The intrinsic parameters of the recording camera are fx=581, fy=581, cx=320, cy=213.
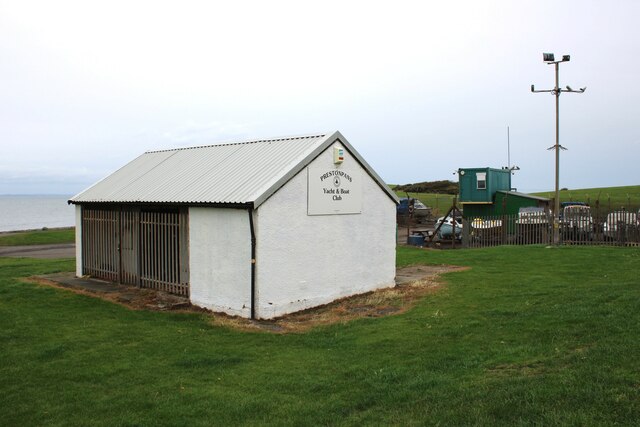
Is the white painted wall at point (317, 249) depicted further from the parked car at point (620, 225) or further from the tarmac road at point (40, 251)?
the tarmac road at point (40, 251)

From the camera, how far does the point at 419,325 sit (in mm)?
10914

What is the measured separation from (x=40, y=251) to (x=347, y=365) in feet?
94.5

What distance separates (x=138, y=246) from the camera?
607 inches

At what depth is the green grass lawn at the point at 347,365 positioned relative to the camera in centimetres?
613

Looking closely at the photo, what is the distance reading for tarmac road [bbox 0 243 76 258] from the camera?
1172 inches

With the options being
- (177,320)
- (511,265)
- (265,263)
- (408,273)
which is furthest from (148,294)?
(511,265)

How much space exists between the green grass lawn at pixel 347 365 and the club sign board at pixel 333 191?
3.02 meters

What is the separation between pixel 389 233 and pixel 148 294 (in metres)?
6.58

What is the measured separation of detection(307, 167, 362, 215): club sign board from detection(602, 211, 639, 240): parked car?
1569 centimetres

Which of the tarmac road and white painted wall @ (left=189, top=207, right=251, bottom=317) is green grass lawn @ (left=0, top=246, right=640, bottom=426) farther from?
the tarmac road

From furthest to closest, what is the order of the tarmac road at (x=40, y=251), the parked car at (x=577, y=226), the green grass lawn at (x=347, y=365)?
1. the tarmac road at (x=40, y=251)
2. the parked car at (x=577, y=226)
3. the green grass lawn at (x=347, y=365)

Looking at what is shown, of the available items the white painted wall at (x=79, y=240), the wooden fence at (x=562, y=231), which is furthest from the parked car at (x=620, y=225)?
the white painted wall at (x=79, y=240)

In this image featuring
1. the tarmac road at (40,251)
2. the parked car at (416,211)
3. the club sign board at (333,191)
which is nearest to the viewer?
the club sign board at (333,191)

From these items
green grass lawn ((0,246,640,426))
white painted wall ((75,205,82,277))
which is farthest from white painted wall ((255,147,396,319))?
white painted wall ((75,205,82,277))
